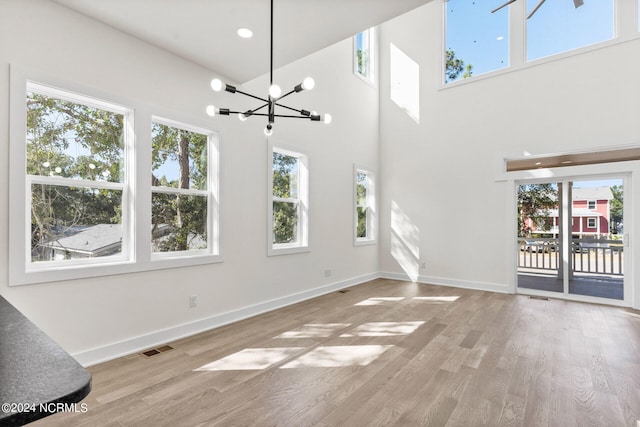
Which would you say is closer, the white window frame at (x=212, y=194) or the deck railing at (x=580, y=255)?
the white window frame at (x=212, y=194)

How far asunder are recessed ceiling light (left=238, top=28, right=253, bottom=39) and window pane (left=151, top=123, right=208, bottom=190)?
1.30m

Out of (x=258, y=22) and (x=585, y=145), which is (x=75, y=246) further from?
(x=585, y=145)

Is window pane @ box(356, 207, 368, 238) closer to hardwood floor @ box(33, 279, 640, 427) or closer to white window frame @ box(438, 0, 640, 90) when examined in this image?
hardwood floor @ box(33, 279, 640, 427)

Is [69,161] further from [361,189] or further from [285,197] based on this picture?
[361,189]

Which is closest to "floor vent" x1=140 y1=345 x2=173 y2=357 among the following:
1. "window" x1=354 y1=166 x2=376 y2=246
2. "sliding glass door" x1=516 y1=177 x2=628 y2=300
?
"window" x1=354 y1=166 x2=376 y2=246

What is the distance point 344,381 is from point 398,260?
4.42 metres

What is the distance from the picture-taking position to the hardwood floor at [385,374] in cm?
208

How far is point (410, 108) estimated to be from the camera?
6504 mm

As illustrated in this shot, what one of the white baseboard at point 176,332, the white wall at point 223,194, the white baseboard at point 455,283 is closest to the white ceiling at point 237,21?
the white wall at point 223,194

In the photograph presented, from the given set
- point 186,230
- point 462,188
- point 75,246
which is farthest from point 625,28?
point 75,246

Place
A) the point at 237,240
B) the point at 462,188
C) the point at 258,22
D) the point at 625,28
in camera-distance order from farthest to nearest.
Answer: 1. the point at 462,188
2. the point at 625,28
3. the point at 237,240
4. the point at 258,22

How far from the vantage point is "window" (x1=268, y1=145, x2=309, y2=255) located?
4609mm

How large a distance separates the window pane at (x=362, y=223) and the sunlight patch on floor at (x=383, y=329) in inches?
109

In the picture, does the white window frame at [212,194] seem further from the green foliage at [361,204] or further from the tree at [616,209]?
the tree at [616,209]
